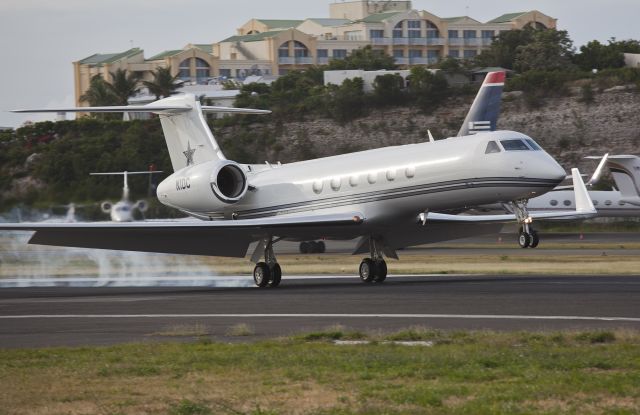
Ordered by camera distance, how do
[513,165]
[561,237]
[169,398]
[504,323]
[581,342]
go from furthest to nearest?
[561,237]
[513,165]
[504,323]
[581,342]
[169,398]

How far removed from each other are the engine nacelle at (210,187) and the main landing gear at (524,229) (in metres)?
7.93

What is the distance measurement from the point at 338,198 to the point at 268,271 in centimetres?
254

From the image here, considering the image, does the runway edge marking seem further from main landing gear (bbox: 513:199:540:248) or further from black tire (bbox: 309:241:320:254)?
black tire (bbox: 309:241:320:254)

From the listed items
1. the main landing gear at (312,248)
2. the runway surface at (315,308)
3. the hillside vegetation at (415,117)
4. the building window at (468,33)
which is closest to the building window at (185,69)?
the building window at (468,33)

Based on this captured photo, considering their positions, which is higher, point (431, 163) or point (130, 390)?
point (431, 163)

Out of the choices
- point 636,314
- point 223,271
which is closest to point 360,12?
point 223,271

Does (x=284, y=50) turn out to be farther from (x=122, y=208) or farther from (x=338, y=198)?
(x=338, y=198)

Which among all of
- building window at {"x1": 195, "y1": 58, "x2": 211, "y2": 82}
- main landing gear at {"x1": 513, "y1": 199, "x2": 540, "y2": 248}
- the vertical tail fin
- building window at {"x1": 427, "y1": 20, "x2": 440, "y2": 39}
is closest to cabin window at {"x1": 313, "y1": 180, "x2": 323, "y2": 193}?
main landing gear at {"x1": 513, "y1": 199, "x2": 540, "y2": 248}

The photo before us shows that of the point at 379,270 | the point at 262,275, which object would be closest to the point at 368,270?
the point at 379,270

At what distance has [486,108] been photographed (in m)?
53.5

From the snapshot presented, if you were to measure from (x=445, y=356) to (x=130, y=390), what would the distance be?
3.96 metres

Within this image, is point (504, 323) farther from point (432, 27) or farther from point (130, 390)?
point (432, 27)

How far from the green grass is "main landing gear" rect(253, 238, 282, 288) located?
12.6 m

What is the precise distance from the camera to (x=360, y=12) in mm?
163500
